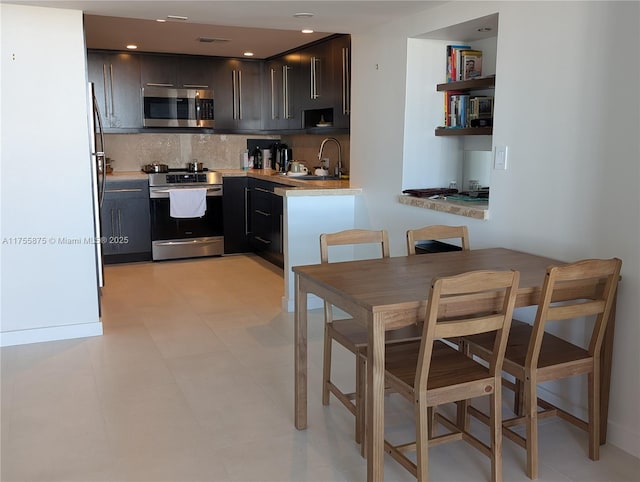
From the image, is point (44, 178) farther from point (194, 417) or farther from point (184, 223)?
point (184, 223)

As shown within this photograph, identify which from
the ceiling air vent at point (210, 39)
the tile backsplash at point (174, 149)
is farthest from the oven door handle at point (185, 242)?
the ceiling air vent at point (210, 39)

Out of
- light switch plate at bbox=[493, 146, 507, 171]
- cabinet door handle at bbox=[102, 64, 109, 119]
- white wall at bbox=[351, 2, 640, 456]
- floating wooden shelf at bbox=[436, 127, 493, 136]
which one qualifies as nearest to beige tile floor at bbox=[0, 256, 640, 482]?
white wall at bbox=[351, 2, 640, 456]

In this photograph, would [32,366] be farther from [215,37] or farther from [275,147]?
[275,147]

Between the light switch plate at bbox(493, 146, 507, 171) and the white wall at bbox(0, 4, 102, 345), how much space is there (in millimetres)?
2508

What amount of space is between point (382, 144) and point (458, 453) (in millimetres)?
2405

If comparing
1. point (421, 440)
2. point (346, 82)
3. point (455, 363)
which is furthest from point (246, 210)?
point (421, 440)

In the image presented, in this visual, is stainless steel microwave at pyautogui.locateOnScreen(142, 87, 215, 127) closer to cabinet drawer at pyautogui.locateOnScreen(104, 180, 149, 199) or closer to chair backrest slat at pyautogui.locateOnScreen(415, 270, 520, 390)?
cabinet drawer at pyautogui.locateOnScreen(104, 180, 149, 199)

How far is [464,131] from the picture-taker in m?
3.72

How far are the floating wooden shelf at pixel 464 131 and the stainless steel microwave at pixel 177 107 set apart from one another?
3.52 meters

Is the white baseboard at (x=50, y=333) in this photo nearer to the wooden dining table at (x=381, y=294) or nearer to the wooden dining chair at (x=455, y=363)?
the wooden dining table at (x=381, y=294)

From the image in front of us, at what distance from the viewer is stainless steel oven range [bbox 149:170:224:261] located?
6.29 meters

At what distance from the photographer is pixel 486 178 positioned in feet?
13.0

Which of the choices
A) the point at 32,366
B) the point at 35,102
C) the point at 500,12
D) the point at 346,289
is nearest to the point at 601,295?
the point at 346,289

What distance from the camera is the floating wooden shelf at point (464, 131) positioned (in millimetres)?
3535
